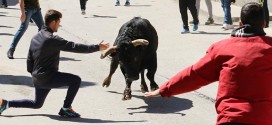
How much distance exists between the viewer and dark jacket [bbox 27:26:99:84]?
6.75m

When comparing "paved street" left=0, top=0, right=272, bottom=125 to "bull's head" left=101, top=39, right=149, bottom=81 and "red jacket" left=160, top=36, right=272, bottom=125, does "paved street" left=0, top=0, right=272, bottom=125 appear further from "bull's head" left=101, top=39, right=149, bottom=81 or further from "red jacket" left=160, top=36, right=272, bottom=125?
"red jacket" left=160, top=36, right=272, bottom=125

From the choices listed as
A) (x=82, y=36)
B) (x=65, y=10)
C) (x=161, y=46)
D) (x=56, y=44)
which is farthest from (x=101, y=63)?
(x=65, y=10)

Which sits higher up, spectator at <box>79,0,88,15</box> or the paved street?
spectator at <box>79,0,88,15</box>

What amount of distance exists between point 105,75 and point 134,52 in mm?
2310

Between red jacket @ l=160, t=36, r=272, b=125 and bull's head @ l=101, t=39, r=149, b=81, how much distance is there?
12.3 ft

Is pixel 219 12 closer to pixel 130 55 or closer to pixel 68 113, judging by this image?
pixel 130 55

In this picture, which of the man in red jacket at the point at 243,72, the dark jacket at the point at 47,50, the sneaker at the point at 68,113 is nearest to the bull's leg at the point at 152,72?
the sneaker at the point at 68,113

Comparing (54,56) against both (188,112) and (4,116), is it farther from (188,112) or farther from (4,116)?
(188,112)

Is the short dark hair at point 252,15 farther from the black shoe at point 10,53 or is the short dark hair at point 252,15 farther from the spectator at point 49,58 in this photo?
the black shoe at point 10,53

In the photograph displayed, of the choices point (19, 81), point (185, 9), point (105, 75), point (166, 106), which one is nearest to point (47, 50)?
point (166, 106)

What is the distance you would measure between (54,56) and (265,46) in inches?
139

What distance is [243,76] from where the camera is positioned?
3.77 meters

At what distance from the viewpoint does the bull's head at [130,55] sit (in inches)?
300

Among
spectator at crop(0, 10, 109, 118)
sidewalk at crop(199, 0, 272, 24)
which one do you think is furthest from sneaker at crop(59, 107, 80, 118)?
sidewalk at crop(199, 0, 272, 24)
